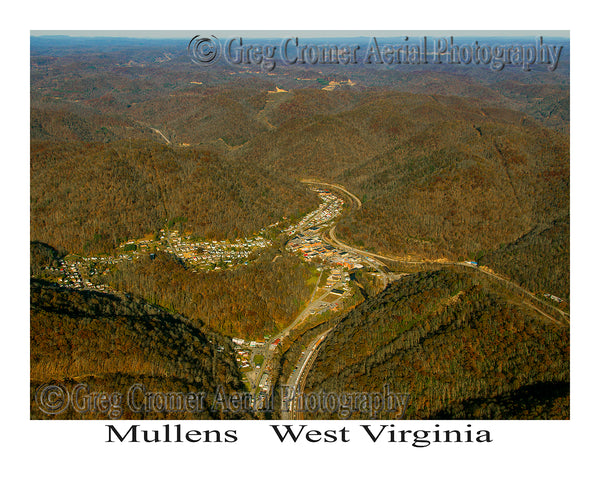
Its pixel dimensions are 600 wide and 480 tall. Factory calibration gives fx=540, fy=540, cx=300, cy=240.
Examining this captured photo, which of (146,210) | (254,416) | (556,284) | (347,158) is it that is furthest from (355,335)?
(347,158)

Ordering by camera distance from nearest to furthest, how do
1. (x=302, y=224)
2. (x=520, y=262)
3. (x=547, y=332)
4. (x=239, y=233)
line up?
(x=547, y=332) < (x=520, y=262) < (x=239, y=233) < (x=302, y=224)

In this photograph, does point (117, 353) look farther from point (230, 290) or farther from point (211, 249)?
point (211, 249)

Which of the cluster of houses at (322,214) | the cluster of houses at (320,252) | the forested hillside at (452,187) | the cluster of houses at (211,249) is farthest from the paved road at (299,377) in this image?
the cluster of houses at (322,214)

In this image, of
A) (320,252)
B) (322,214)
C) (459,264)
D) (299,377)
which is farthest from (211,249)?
(459,264)

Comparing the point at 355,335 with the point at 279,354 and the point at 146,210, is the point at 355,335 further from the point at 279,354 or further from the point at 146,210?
the point at 146,210

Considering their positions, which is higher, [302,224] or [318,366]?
[302,224]

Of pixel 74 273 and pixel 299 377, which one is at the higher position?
pixel 74 273

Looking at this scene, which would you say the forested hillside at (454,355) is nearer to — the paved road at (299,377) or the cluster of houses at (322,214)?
the paved road at (299,377)
